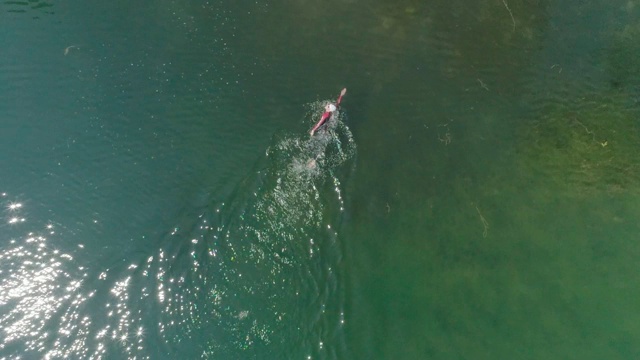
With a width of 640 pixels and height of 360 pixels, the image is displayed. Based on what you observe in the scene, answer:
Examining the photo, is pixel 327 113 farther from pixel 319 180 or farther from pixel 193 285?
pixel 193 285

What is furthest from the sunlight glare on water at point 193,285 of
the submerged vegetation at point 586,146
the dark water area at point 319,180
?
the submerged vegetation at point 586,146

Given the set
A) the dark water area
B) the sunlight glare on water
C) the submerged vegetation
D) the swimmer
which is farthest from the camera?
the submerged vegetation

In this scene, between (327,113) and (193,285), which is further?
(327,113)

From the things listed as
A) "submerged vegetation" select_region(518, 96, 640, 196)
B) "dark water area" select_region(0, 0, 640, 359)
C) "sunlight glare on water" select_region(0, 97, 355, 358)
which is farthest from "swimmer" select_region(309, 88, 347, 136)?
"submerged vegetation" select_region(518, 96, 640, 196)

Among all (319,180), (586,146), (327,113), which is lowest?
(586,146)

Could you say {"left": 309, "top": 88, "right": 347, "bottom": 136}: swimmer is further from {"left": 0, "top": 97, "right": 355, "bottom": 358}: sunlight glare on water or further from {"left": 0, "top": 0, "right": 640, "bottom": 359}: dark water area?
{"left": 0, "top": 97, "right": 355, "bottom": 358}: sunlight glare on water

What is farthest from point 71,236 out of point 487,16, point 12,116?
point 487,16

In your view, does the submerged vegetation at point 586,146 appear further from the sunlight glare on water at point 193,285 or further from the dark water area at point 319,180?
the sunlight glare on water at point 193,285

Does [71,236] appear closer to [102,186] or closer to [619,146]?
[102,186]

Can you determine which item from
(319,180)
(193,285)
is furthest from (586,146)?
(193,285)
